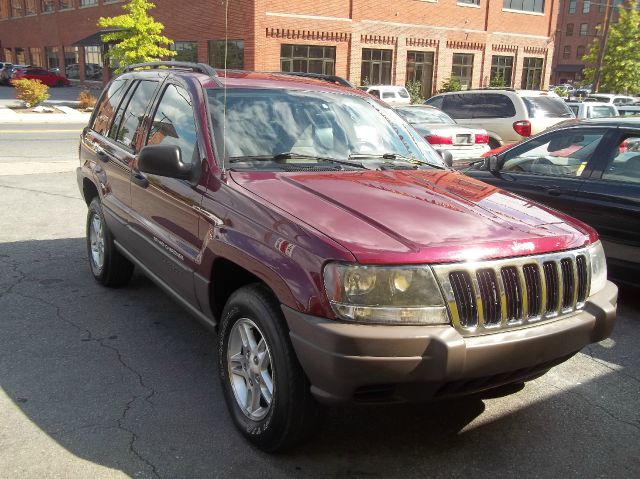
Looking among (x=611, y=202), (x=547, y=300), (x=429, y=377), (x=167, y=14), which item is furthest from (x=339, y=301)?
(x=167, y=14)

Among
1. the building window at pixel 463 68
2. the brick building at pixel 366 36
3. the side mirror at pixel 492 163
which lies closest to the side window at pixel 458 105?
the side mirror at pixel 492 163

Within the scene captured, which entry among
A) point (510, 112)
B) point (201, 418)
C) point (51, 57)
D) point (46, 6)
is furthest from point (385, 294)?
point (46, 6)

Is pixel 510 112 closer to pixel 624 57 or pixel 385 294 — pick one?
pixel 385 294

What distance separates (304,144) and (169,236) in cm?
103

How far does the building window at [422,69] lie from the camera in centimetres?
3381

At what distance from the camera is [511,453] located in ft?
10.1

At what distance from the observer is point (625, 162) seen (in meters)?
5.34

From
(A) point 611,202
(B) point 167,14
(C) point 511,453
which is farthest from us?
(B) point 167,14

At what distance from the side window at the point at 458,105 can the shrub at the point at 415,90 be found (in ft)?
57.2

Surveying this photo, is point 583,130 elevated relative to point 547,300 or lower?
elevated

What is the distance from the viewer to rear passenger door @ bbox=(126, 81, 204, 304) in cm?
355

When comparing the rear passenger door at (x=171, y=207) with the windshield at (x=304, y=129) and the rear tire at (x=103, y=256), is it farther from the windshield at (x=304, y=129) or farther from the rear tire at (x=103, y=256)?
the rear tire at (x=103, y=256)

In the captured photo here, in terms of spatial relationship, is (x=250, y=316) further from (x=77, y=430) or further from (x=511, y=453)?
(x=511, y=453)

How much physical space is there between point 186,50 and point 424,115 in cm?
2260
